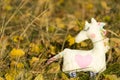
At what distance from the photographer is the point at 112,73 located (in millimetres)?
1909

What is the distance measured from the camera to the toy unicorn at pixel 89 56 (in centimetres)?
176

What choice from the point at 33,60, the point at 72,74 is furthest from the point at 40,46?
the point at 72,74

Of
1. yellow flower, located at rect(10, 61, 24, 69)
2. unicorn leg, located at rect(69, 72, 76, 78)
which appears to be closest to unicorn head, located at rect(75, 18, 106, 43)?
unicorn leg, located at rect(69, 72, 76, 78)

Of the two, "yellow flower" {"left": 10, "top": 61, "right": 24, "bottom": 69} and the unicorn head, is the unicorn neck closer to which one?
the unicorn head

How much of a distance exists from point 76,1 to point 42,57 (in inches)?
54.4

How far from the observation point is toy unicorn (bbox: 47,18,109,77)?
1756 mm

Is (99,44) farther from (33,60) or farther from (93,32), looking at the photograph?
(33,60)

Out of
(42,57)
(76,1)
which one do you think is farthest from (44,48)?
(76,1)

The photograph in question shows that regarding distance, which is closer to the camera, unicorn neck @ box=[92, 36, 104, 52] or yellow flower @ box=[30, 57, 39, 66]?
unicorn neck @ box=[92, 36, 104, 52]

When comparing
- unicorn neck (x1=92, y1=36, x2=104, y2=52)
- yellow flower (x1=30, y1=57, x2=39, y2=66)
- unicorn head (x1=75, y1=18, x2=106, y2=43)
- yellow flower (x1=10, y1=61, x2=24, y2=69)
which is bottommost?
yellow flower (x1=10, y1=61, x2=24, y2=69)

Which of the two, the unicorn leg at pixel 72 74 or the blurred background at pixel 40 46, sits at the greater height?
the blurred background at pixel 40 46

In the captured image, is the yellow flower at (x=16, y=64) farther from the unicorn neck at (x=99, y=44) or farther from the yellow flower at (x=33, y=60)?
the unicorn neck at (x=99, y=44)

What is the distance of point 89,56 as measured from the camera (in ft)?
5.80

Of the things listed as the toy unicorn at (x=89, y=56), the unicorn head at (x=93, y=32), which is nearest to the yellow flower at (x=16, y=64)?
the toy unicorn at (x=89, y=56)
